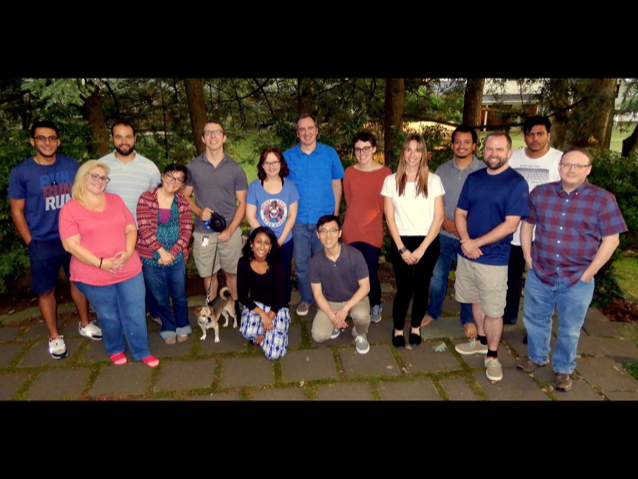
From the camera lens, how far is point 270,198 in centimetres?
450

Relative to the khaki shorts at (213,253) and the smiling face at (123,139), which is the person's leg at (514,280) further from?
the smiling face at (123,139)

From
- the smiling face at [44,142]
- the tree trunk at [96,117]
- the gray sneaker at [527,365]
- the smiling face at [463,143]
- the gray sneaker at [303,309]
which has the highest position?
the tree trunk at [96,117]

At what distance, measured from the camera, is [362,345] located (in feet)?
13.9

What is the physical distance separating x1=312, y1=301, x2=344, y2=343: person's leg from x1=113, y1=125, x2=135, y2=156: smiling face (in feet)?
8.47

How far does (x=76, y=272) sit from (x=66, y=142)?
270cm

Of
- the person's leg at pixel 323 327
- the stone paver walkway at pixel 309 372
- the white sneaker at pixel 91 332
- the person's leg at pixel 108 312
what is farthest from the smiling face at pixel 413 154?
the white sneaker at pixel 91 332

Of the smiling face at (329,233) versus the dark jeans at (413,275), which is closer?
the smiling face at (329,233)

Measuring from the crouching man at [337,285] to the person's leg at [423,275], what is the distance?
0.50 metres

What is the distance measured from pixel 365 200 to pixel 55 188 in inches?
122

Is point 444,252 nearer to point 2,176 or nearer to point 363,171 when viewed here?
point 363,171

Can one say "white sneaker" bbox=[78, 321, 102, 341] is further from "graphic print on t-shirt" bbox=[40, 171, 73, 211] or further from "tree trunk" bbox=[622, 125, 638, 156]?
"tree trunk" bbox=[622, 125, 638, 156]

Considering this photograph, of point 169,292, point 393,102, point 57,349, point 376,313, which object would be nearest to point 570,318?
point 376,313

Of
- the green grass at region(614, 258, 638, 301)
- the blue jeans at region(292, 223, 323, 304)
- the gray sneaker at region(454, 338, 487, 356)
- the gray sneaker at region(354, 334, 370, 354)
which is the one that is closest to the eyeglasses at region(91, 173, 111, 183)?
the blue jeans at region(292, 223, 323, 304)

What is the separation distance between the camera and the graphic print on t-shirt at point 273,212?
14.8ft
